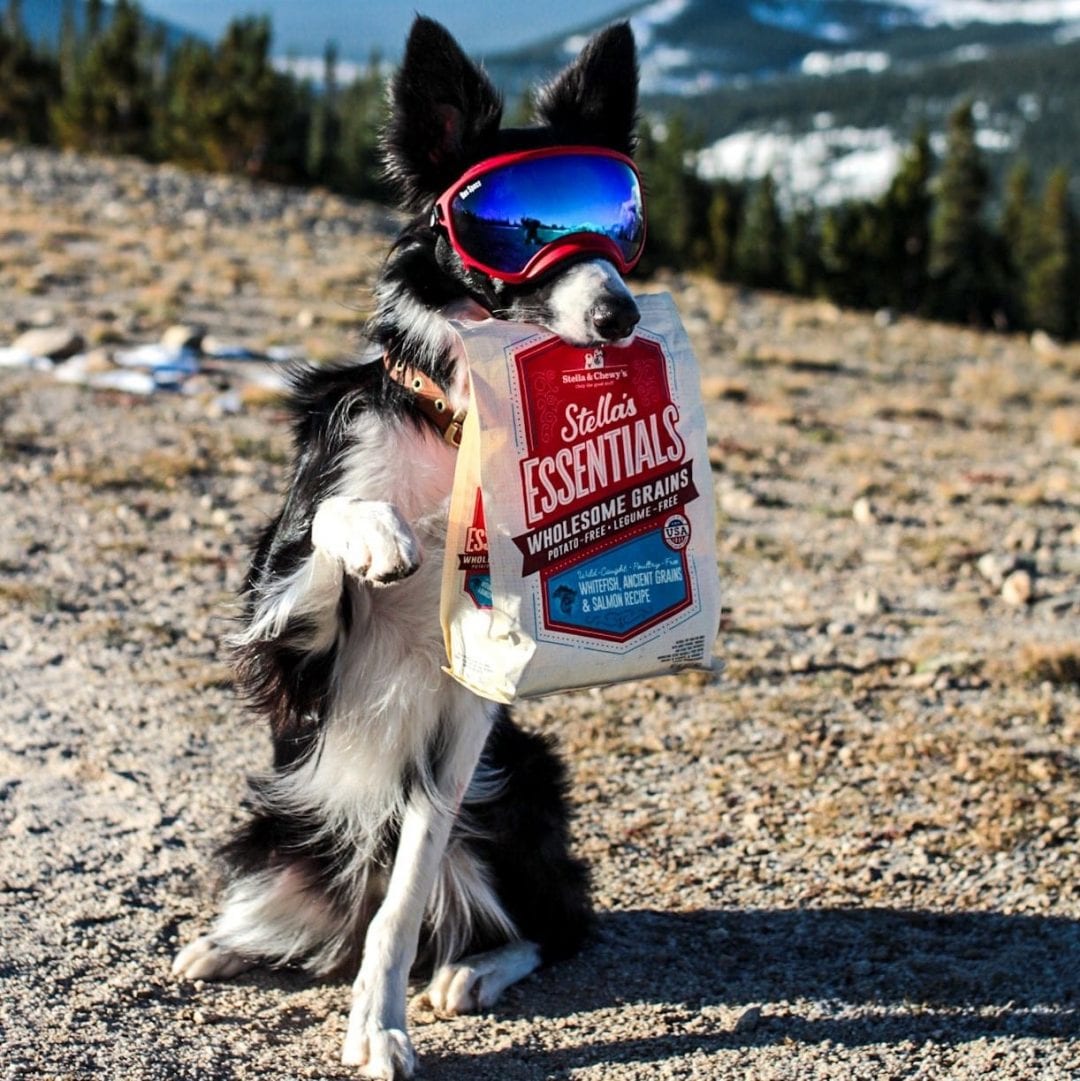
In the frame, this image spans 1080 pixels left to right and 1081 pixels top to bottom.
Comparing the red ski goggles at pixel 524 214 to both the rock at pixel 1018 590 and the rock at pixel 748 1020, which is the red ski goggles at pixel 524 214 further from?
the rock at pixel 1018 590

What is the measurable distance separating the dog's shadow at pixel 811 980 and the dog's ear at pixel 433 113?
2.15 metres

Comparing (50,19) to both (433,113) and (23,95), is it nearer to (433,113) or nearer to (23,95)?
(23,95)

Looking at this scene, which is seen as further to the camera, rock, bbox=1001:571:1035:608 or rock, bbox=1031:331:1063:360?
Answer: rock, bbox=1031:331:1063:360

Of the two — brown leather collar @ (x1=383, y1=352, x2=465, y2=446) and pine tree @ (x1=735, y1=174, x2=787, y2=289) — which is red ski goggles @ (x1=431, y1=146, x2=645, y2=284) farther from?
pine tree @ (x1=735, y1=174, x2=787, y2=289)

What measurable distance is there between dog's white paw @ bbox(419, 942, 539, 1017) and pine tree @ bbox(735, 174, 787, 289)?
65607 millimetres

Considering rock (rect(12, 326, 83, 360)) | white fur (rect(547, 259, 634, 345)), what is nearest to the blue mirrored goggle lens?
white fur (rect(547, 259, 634, 345))

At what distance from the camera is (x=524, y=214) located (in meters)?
3.37

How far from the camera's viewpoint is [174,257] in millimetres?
19078

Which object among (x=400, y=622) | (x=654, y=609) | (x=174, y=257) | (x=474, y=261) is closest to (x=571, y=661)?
(x=654, y=609)

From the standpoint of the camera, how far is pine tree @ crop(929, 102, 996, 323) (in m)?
61.1

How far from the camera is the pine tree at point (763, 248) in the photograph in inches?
2689

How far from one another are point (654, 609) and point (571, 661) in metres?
0.26

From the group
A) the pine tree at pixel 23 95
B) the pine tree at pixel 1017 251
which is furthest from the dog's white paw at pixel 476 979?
the pine tree at pixel 1017 251

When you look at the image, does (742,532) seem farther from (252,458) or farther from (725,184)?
(725,184)
